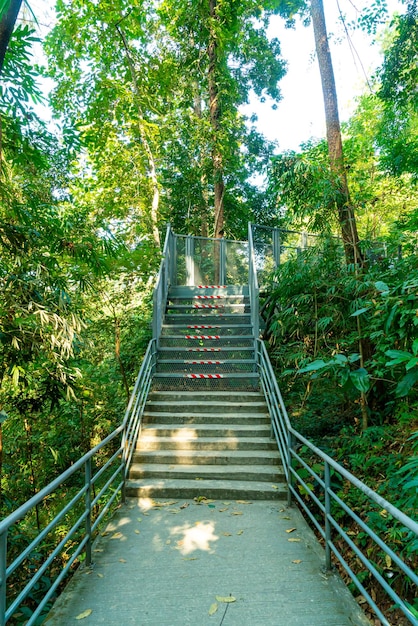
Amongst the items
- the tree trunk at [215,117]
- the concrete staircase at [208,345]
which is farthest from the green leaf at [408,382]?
the tree trunk at [215,117]

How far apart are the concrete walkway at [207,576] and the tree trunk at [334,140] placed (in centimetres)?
412

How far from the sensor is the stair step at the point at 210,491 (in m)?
4.75

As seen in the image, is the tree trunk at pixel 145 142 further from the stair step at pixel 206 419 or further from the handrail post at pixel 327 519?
the handrail post at pixel 327 519

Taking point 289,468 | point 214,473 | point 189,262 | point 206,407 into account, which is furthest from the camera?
point 189,262

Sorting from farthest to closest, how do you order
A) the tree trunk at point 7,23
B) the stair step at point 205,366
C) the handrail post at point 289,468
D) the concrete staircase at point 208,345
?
the stair step at point 205,366 → the concrete staircase at point 208,345 → the handrail post at point 289,468 → the tree trunk at point 7,23

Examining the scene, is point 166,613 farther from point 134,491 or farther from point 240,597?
point 134,491

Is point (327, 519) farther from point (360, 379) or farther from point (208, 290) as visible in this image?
point (208, 290)

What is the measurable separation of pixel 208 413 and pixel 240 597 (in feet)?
12.3

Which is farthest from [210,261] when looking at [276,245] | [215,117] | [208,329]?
[215,117]

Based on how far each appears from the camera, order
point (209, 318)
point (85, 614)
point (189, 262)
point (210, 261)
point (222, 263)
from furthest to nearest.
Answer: point (210, 261)
point (222, 263)
point (189, 262)
point (209, 318)
point (85, 614)

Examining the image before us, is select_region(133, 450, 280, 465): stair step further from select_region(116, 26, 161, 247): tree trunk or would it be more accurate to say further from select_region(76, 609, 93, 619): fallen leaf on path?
select_region(116, 26, 161, 247): tree trunk

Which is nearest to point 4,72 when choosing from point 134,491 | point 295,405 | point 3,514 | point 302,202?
point 302,202

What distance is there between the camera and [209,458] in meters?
5.43

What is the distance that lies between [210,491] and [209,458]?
68cm
